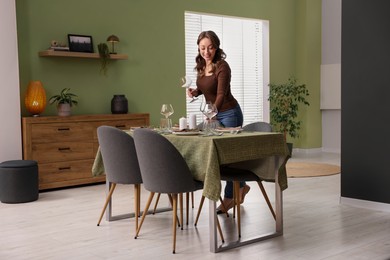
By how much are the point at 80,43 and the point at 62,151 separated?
54.2 inches

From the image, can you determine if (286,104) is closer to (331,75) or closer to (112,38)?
(331,75)

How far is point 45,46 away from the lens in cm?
597

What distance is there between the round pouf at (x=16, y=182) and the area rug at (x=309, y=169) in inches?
125

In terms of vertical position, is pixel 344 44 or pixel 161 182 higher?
pixel 344 44

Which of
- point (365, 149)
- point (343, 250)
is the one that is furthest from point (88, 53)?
point (343, 250)

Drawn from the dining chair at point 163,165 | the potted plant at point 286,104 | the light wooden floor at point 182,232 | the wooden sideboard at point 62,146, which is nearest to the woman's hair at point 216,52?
the dining chair at point 163,165

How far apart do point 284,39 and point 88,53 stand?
4052mm

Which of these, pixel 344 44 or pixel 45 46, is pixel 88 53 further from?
pixel 344 44

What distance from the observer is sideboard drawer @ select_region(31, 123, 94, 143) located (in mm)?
5570

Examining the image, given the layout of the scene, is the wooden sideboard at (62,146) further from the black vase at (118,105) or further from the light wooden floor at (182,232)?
the light wooden floor at (182,232)

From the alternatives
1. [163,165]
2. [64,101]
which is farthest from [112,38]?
[163,165]

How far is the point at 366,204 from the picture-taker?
4617 millimetres

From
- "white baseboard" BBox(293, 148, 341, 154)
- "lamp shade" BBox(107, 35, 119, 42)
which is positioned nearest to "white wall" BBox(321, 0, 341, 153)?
"white baseboard" BBox(293, 148, 341, 154)

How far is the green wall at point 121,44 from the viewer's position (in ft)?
19.4
